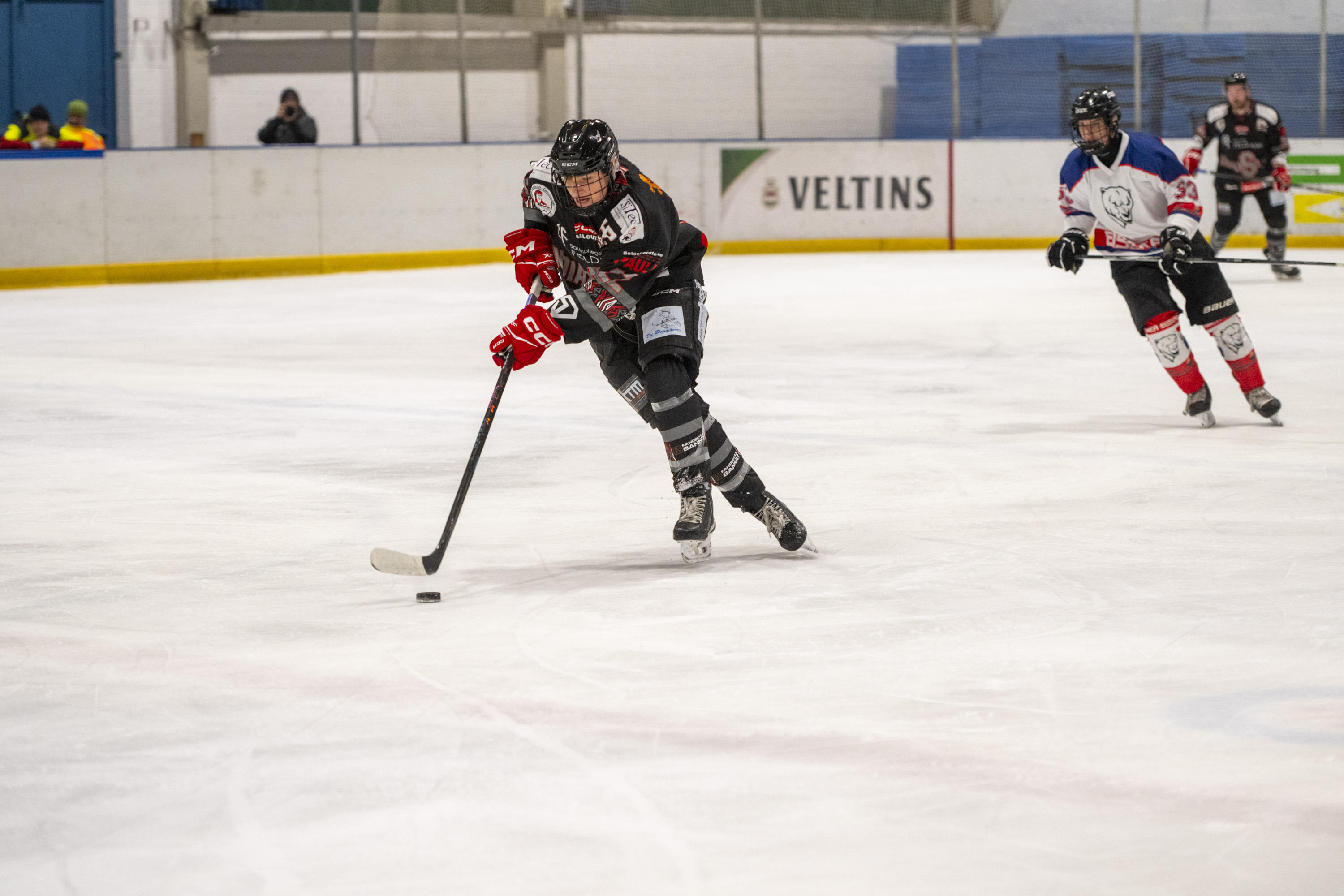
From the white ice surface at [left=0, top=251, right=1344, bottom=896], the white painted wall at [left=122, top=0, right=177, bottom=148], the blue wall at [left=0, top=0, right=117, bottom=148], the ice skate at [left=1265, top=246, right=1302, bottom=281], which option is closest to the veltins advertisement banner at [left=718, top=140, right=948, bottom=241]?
the ice skate at [left=1265, top=246, right=1302, bottom=281]

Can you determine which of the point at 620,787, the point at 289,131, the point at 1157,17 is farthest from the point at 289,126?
the point at 620,787

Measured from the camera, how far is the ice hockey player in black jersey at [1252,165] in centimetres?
1205

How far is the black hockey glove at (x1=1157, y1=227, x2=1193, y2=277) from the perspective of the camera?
6.16 m

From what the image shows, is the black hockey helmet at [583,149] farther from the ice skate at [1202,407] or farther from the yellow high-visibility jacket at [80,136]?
the yellow high-visibility jacket at [80,136]

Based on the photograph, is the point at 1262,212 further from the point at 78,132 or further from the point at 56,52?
the point at 56,52

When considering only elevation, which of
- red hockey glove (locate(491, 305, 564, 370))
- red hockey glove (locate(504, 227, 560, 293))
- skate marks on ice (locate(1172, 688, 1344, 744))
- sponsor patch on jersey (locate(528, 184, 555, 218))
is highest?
sponsor patch on jersey (locate(528, 184, 555, 218))

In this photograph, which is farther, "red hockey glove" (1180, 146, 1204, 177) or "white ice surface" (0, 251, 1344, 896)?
"red hockey glove" (1180, 146, 1204, 177)

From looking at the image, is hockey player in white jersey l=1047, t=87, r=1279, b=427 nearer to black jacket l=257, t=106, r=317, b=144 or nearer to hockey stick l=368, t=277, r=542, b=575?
hockey stick l=368, t=277, r=542, b=575

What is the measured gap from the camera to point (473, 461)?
416 cm

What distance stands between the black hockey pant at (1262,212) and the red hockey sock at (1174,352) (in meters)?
5.97

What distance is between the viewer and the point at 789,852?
2.39 meters

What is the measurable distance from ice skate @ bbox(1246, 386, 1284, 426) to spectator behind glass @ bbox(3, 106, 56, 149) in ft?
31.2

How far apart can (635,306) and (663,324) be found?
0.09m

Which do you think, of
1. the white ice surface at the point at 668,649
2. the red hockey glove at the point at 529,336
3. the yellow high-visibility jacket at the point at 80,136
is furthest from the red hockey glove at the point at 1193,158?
the yellow high-visibility jacket at the point at 80,136
